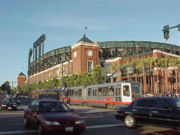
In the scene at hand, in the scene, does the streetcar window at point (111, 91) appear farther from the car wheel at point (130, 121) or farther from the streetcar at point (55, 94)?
the streetcar at point (55, 94)

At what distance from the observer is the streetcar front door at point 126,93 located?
24.0m

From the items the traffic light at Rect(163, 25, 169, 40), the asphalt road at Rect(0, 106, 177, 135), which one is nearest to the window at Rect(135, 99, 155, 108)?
the asphalt road at Rect(0, 106, 177, 135)

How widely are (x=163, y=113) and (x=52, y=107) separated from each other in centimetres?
486

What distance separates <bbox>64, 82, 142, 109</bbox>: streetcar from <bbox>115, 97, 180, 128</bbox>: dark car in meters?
12.6

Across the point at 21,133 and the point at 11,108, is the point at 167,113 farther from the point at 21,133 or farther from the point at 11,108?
the point at 11,108

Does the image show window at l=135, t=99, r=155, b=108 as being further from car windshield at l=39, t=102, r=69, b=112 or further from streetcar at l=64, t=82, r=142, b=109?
streetcar at l=64, t=82, r=142, b=109

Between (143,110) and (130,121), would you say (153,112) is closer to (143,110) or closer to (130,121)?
(143,110)

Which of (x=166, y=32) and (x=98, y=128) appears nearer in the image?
(x=98, y=128)

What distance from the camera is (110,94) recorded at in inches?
1041

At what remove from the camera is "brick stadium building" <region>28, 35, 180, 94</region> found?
67062mm

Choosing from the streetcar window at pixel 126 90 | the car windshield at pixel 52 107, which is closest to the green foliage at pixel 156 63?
the streetcar window at pixel 126 90

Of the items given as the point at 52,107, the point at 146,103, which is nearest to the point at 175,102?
the point at 146,103

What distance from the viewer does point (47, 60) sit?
4550 inches

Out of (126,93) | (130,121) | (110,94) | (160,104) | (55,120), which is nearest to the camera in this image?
(55,120)
